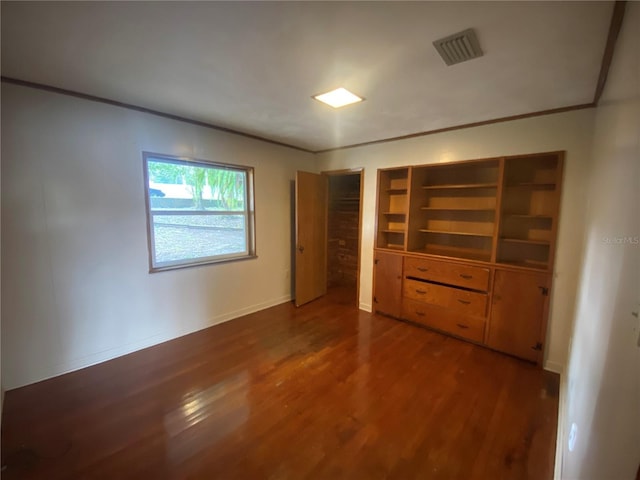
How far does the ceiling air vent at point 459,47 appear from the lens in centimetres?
145

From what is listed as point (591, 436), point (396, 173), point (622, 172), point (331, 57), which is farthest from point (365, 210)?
point (591, 436)

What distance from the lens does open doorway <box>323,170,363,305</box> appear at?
5.23 meters

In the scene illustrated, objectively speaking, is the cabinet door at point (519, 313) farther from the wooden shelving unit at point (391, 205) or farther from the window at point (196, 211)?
the window at point (196, 211)

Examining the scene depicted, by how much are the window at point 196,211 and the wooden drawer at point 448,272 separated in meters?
2.12

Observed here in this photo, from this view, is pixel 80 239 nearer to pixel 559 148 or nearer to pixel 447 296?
pixel 447 296

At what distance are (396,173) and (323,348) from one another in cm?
245

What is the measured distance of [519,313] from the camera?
273 centimetres

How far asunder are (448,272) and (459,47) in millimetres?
2265

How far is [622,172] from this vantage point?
1120mm

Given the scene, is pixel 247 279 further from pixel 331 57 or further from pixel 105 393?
Result: pixel 331 57

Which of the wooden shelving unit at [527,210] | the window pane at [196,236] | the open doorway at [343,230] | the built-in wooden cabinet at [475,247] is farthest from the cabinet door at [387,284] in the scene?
the window pane at [196,236]

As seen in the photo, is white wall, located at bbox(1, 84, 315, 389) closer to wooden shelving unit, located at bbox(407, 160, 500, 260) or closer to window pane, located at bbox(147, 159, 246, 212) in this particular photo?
window pane, located at bbox(147, 159, 246, 212)

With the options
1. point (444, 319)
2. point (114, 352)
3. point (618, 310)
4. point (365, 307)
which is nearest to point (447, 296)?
point (444, 319)

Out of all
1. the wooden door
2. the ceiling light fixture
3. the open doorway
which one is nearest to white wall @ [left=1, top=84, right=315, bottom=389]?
the wooden door
